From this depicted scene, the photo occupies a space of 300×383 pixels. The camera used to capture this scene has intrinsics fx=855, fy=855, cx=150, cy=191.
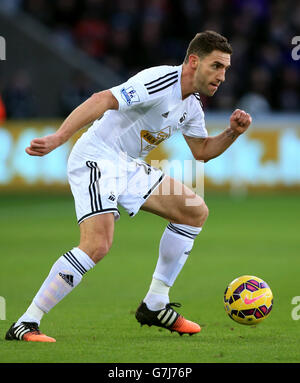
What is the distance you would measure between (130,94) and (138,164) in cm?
71

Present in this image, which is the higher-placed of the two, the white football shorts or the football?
the white football shorts

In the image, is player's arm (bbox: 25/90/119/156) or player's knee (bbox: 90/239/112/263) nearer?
player's arm (bbox: 25/90/119/156)

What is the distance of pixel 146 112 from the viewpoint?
19.7 ft

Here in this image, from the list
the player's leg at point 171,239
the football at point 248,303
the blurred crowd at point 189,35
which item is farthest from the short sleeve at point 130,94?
the blurred crowd at point 189,35

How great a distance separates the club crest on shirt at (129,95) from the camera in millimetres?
5719

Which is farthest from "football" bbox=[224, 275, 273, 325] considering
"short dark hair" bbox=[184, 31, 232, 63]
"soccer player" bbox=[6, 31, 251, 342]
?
"short dark hair" bbox=[184, 31, 232, 63]

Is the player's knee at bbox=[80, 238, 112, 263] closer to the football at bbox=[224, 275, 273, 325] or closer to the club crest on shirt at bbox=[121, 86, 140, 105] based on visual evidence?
the club crest on shirt at bbox=[121, 86, 140, 105]

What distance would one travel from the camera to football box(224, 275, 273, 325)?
19.8 ft

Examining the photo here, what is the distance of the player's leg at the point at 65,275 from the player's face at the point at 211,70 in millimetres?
1221

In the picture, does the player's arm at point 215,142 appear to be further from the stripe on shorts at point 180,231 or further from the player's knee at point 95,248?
the player's knee at point 95,248

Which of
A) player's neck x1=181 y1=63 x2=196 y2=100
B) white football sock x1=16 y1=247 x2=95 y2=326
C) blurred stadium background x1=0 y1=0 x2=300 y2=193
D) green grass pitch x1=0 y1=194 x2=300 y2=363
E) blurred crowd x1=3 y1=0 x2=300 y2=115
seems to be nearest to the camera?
green grass pitch x1=0 y1=194 x2=300 y2=363

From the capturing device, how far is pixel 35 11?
2159cm

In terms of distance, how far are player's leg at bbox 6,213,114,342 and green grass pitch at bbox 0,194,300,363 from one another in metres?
0.11
